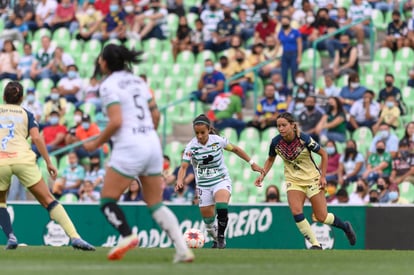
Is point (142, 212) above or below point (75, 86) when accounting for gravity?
below

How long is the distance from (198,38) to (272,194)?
711 cm

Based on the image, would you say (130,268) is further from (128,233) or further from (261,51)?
(261,51)

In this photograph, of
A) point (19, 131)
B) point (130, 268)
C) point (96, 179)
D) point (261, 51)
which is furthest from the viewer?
point (261, 51)

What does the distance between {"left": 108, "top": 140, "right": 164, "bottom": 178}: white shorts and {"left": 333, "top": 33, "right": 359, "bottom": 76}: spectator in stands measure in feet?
46.9

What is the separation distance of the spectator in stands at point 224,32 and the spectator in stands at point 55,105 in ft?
12.0

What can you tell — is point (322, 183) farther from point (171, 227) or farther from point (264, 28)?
point (264, 28)

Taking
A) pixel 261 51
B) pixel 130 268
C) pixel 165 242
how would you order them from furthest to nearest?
pixel 261 51 → pixel 165 242 → pixel 130 268

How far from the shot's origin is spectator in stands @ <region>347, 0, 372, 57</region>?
27906mm

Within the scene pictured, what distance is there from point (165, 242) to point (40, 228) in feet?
8.01

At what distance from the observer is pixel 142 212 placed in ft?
76.1

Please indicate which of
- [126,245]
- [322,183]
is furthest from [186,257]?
[322,183]

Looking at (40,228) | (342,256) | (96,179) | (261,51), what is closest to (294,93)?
(261,51)

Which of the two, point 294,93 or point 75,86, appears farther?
point 75,86

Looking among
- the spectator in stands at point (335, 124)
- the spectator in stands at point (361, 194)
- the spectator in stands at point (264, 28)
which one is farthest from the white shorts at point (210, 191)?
the spectator in stands at point (264, 28)
